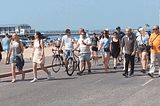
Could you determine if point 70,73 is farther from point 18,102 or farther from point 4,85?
point 18,102

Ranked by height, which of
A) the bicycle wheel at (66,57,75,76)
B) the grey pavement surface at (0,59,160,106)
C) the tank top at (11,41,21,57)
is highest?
the tank top at (11,41,21,57)

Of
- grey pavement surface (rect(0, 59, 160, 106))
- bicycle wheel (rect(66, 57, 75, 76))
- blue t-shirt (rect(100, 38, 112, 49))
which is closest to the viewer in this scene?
grey pavement surface (rect(0, 59, 160, 106))

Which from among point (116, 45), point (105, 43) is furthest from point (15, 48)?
point (116, 45)

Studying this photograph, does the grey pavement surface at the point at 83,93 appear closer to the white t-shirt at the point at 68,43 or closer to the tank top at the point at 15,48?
the tank top at the point at 15,48

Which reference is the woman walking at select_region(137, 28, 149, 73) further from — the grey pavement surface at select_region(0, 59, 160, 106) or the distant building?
the distant building

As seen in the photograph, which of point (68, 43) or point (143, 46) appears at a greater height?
point (68, 43)

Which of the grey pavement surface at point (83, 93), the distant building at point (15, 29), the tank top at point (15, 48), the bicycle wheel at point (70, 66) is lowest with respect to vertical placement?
the grey pavement surface at point (83, 93)

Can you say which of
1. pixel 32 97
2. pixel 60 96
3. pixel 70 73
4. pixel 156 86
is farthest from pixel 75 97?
pixel 70 73

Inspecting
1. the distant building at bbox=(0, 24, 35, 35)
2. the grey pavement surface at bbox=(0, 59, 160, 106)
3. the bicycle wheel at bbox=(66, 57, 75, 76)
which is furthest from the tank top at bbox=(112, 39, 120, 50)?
the distant building at bbox=(0, 24, 35, 35)

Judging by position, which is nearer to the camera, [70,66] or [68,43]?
[70,66]

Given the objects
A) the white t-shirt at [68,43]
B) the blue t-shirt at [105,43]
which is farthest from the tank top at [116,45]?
the white t-shirt at [68,43]

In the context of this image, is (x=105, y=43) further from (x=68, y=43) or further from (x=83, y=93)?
(x=83, y=93)

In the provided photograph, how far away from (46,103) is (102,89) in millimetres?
2500

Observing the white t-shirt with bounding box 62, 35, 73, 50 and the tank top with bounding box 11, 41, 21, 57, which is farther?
the white t-shirt with bounding box 62, 35, 73, 50
